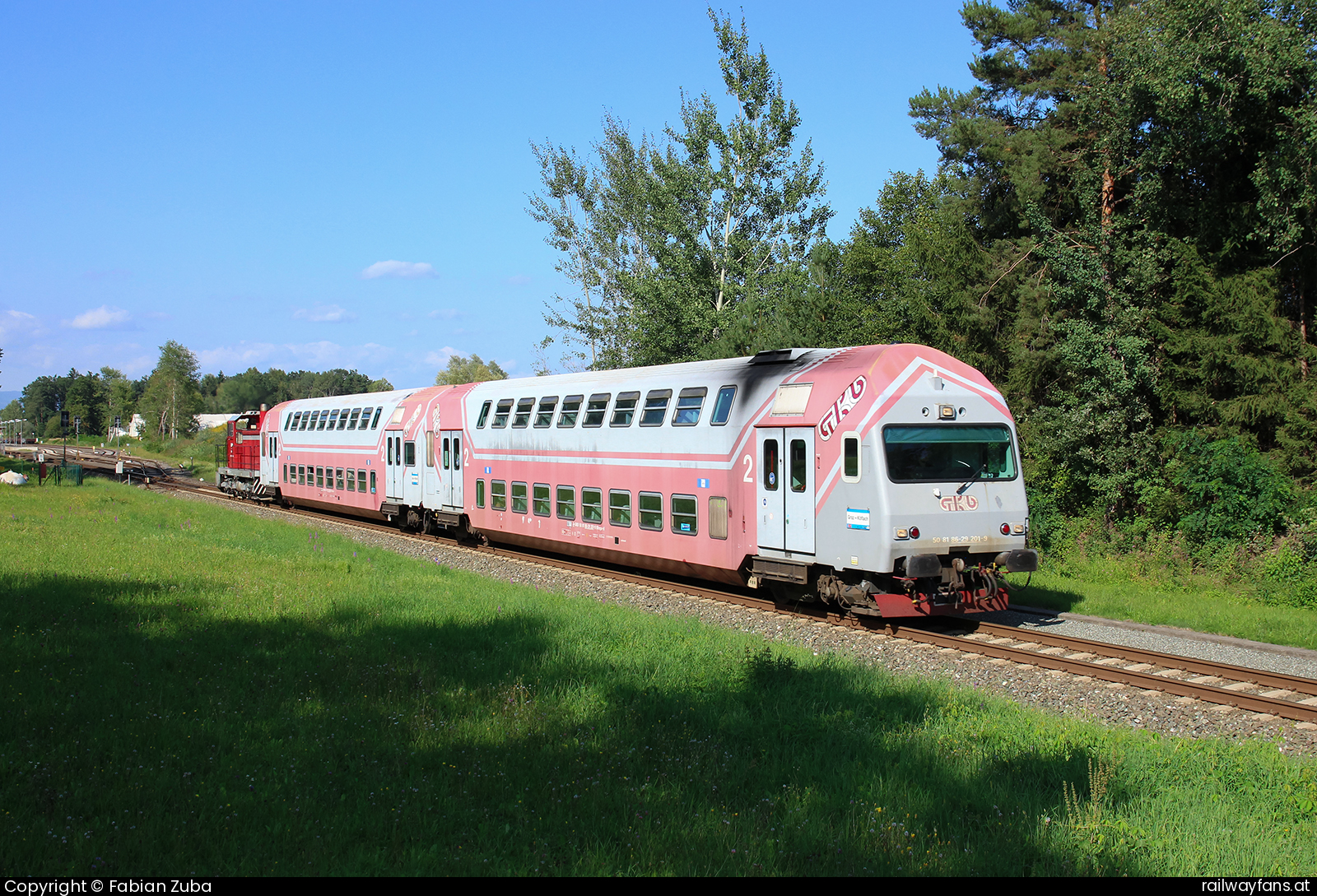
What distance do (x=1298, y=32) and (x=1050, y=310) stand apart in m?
7.44

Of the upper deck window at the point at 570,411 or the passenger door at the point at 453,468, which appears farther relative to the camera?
the passenger door at the point at 453,468

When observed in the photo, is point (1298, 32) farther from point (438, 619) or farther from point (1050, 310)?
point (438, 619)

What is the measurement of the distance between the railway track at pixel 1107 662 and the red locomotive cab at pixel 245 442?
29.2 metres

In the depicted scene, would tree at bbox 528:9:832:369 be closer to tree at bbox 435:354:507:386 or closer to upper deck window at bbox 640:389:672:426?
upper deck window at bbox 640:389:672:426

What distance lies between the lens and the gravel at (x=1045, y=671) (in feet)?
29.2

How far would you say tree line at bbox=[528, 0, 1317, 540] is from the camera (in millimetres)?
17016

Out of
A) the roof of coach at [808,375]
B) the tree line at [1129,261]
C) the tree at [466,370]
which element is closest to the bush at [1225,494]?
the tree line at [1129,261]

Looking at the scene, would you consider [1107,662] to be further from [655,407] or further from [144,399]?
[144,399]

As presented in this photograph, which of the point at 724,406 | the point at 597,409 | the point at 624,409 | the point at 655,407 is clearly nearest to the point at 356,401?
the point at 597,409

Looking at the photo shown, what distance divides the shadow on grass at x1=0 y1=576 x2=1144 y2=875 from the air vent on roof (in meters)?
5.98

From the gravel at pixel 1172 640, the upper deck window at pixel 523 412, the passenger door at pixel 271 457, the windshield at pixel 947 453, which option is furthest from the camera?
the passenger door at pixel 271 457

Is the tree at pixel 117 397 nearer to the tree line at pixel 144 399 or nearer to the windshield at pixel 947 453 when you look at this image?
the tree line at pixel 144 399

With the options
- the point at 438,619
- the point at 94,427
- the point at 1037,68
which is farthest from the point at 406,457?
the point at 94,427

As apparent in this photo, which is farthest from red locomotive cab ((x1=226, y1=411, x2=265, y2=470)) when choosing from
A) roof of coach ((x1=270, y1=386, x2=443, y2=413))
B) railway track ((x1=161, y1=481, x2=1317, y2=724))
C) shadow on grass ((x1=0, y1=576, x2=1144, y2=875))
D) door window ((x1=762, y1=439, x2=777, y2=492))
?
door window ((x1=762, y1=439, x2=777, y2=492))
